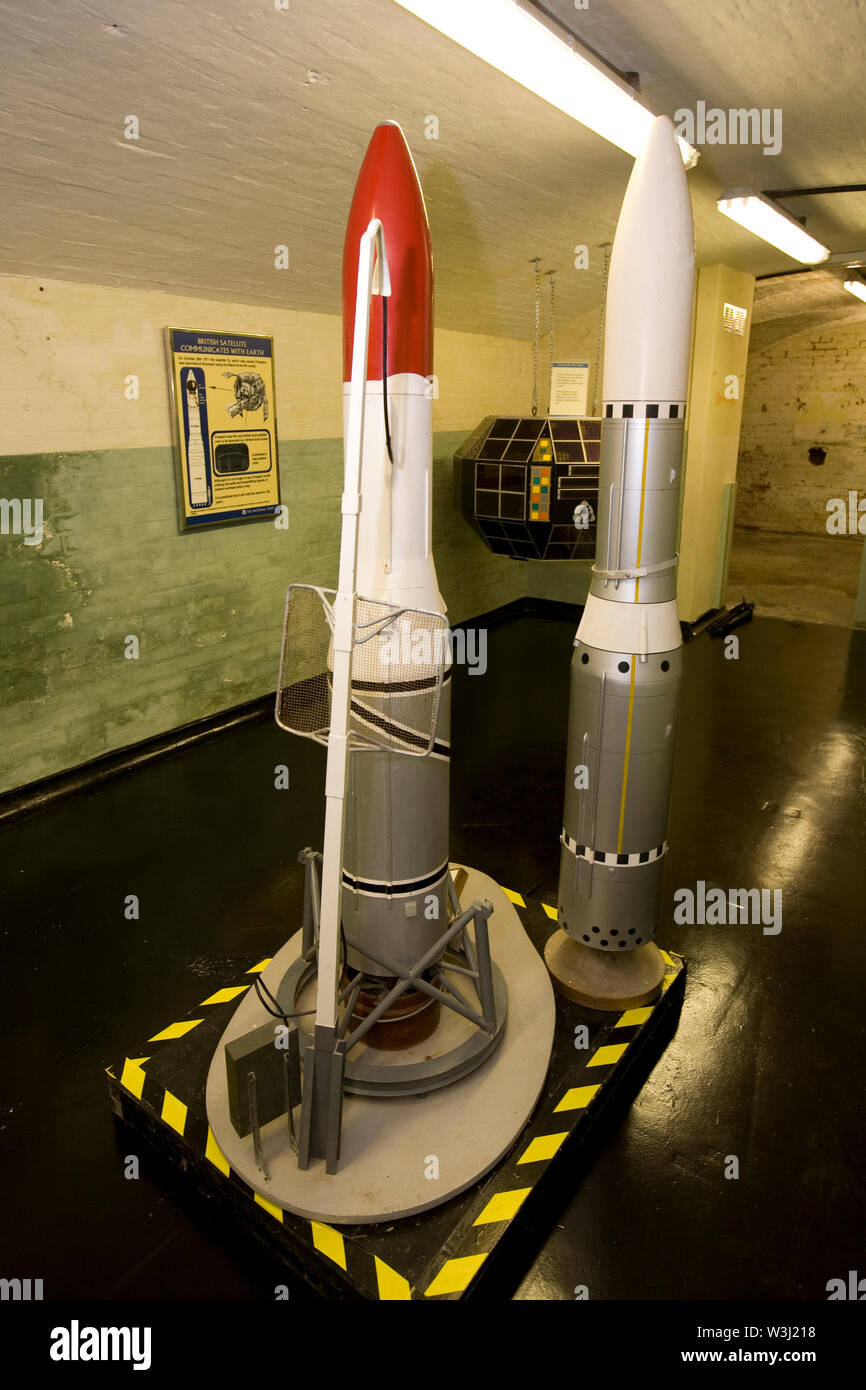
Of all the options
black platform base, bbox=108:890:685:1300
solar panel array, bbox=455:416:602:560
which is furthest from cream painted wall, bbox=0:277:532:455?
black platform base, bbox=108:890:685:1300

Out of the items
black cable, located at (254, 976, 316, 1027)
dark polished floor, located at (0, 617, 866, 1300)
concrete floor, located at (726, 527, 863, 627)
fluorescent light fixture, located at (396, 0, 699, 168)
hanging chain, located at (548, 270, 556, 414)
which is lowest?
dark polished floor, located at (0, 617, 866, 1300)

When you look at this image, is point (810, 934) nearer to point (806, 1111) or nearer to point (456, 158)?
point (806, 1111)

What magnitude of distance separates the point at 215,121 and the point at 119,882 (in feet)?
12.0

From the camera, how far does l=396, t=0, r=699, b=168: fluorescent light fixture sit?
8.83ft

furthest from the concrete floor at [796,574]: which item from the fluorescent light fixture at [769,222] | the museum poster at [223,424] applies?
the museum poster at [223,424]

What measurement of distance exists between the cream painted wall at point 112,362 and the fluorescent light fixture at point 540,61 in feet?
9.71

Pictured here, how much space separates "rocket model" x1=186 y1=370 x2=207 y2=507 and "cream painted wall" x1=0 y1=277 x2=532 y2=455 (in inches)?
6.3

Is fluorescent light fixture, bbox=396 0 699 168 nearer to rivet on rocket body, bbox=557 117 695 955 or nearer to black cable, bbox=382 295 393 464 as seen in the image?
rivet on rocket body, bbox=557 117 695 955

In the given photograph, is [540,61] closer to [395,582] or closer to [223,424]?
[395,582]

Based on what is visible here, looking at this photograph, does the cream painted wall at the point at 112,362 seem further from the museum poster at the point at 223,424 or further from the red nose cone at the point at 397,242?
the red nose cone at the point at 397,242

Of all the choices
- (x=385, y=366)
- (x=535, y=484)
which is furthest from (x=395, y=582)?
(x=535, y=484)

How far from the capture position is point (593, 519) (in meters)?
6.96

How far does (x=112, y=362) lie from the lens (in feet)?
17.1
